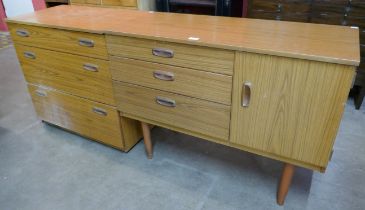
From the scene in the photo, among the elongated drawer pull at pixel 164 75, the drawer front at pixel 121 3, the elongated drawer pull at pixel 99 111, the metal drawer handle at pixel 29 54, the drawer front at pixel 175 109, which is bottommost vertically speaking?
the elongated drawer pull at pixel 99 111

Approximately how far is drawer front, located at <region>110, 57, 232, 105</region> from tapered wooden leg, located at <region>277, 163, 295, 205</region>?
0.45 meters

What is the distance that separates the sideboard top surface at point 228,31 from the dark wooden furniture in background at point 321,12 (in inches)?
34.6

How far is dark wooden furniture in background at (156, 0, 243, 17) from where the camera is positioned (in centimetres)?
234

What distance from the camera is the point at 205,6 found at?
8.05 ft

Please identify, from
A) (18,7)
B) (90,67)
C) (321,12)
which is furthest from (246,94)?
(18,7)

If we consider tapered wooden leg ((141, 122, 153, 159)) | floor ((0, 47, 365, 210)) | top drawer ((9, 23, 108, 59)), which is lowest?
floor ((0, 47, 365, 210))

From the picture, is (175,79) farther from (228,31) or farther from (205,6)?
(205,6)

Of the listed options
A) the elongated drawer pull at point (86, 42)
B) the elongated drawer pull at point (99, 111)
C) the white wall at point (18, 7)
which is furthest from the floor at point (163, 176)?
the white wall at point (18, 7)

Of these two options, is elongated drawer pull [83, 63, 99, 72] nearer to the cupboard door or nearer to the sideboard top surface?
the sideboard top surface

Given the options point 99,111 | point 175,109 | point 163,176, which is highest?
point 175,109

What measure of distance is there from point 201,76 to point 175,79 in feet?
0.49

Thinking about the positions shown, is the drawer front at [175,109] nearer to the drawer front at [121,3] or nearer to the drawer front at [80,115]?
the drawer front at [80,115]

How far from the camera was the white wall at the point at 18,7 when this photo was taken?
420 cm

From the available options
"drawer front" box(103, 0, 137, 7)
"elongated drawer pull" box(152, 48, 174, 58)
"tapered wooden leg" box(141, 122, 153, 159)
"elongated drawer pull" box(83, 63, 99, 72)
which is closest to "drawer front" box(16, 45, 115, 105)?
"elongated drawer pull" box(83, 63, 99, 72)
